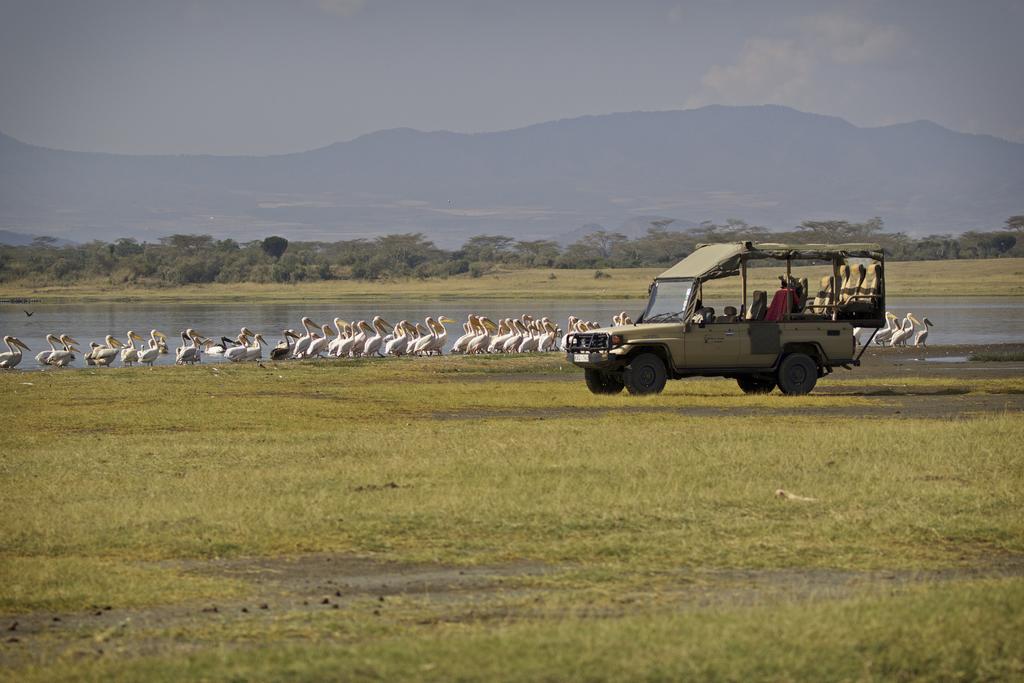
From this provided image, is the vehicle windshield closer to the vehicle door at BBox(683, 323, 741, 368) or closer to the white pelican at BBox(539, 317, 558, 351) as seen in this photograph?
the vehicle door at BBox(683, 323, 741, 368)

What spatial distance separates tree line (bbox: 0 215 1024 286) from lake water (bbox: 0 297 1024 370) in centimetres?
2455

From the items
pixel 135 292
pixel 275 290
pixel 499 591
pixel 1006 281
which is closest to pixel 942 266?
pixel 1006 281

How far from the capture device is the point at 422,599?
336 inches

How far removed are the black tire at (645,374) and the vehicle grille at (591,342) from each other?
0.59m

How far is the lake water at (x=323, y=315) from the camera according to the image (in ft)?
161

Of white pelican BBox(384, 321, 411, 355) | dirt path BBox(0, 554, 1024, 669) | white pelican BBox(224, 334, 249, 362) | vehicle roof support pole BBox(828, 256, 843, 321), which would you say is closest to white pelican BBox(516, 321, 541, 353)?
white pelican BBox(384, 321, 411, 355)

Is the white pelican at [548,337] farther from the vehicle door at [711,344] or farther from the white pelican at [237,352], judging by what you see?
the vehicle door at [711,344]

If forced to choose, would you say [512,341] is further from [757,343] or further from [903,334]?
[757,343]

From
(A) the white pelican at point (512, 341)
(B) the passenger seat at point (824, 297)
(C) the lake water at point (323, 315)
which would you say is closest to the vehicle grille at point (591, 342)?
(B) the passenger seat at point (824, 297)

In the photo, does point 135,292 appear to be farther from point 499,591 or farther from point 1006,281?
point 499,591

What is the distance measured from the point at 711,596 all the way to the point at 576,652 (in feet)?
5.95

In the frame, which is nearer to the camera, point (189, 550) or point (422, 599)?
point (422, 599)

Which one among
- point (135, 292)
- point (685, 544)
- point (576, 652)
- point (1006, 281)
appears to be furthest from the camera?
point (135, 292)

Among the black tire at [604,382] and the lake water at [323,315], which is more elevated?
the lake water at [323,315]
